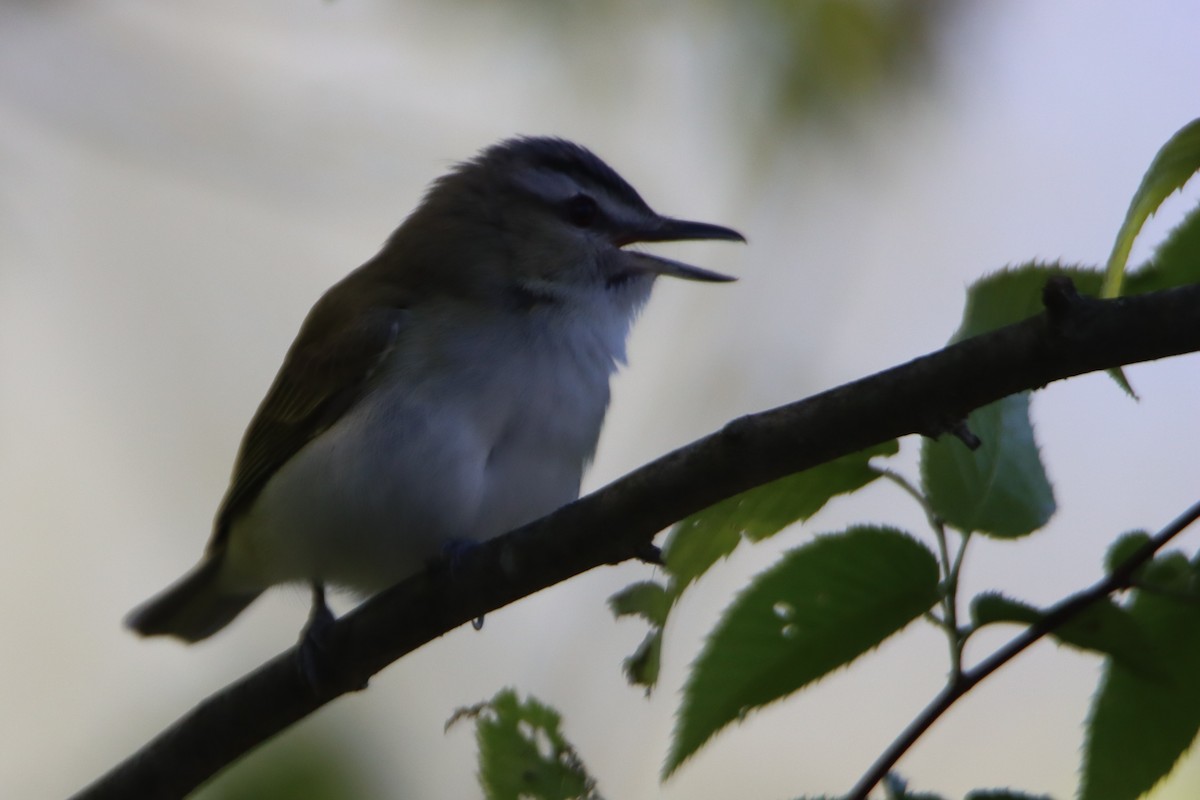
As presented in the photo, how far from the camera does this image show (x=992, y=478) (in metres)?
2.03

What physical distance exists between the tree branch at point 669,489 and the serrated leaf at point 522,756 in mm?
274

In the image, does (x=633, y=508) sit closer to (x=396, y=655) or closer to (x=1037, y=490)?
(x=1037, y=490)

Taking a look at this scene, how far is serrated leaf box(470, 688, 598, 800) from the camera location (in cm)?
215

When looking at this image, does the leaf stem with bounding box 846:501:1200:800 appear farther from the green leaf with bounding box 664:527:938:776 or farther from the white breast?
the white breast

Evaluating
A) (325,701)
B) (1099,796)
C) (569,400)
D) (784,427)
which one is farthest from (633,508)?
(569,400)

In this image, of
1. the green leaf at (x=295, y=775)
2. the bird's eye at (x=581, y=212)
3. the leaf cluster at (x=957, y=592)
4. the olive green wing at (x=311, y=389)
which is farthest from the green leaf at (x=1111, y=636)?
the bird's eye at (x=581, y=212)

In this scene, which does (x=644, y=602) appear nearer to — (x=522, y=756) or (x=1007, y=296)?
(x=522, y=756)

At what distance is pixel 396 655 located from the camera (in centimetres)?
286

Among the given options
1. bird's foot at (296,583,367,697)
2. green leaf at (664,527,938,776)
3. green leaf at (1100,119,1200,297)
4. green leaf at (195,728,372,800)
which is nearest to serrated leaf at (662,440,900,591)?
green leaf at (664,527,938,776)

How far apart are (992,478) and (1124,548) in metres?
0.22

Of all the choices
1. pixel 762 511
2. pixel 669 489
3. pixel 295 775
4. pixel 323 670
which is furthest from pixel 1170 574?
pixel 295 775

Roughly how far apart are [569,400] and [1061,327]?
2216mm

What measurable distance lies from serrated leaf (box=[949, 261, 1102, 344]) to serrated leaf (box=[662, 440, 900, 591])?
9.2 inches

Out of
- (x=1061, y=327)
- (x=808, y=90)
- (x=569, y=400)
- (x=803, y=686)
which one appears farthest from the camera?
(x=808, y=90)
